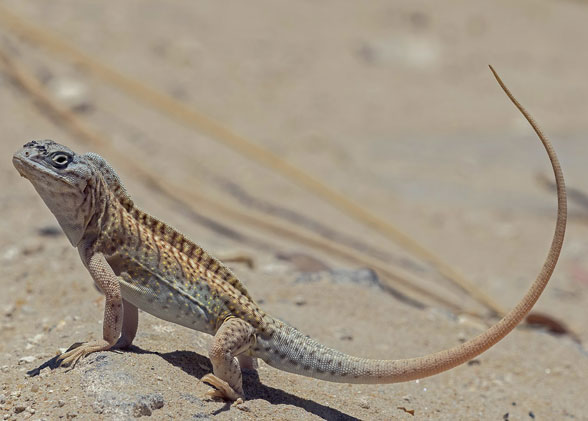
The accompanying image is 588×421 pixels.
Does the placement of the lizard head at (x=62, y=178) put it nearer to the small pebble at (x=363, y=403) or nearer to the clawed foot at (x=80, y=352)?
the clawed foot at (x=80, y=352)

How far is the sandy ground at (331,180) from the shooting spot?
195 inches

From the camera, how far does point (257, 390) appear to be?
4.66 m

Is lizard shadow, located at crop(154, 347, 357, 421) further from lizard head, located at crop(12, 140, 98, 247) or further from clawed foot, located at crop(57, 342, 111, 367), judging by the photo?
lizard head, located at crop(12, 140, 98, 247)

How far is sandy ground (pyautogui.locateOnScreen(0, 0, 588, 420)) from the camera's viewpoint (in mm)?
4941

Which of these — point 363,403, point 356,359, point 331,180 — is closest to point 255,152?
point 331,180

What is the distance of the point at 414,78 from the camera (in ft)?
53.8

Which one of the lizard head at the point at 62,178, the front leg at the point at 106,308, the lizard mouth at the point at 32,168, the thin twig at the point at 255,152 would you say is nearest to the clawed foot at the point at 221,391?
the front leg at the point at 106,308

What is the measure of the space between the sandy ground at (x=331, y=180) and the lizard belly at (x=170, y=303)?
0.98 feet

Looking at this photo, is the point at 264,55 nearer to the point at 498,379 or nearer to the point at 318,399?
the point at 498,379

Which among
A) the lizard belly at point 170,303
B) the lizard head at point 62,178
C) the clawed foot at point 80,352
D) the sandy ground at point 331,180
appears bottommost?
the sandy ground at point 331,180

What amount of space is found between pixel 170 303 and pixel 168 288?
8cm

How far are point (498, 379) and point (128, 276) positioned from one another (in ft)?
10.1

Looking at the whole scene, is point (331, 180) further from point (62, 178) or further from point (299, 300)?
point (62, 178)

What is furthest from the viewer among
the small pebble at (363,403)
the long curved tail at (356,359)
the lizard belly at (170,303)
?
the small pebble at (363,403)
